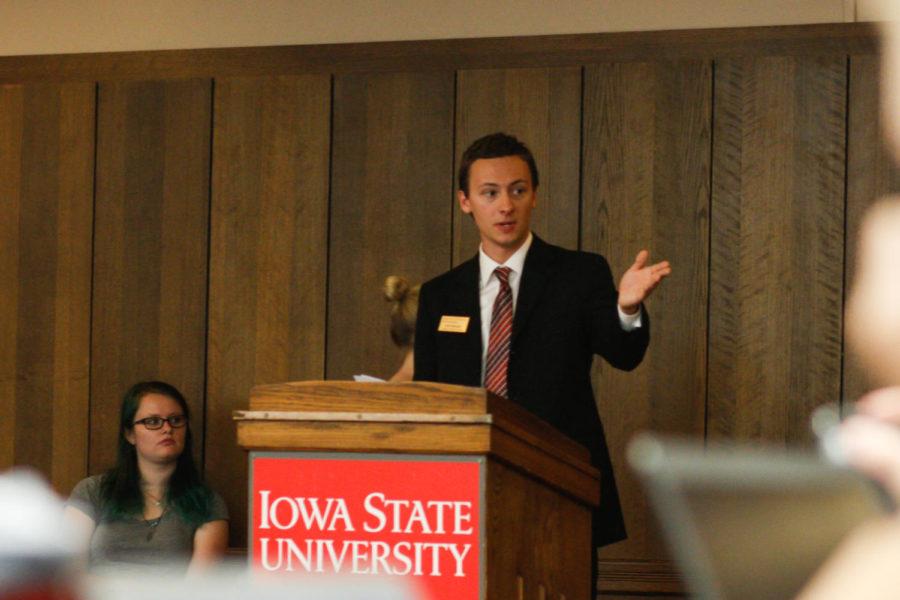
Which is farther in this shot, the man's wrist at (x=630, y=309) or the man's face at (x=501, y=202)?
the man's face at (x=501, y=202)

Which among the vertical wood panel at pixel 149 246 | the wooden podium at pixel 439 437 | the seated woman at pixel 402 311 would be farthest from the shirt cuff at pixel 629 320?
the vertical wood panel at pixel 149 246

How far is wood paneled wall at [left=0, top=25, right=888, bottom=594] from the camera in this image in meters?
5.50

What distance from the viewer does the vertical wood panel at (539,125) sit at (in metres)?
5.68

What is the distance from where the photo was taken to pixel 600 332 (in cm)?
341

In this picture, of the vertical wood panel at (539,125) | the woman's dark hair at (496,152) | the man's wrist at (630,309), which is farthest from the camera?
the vertical wood panel at (539,125)

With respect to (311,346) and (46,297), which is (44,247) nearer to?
(46,297)

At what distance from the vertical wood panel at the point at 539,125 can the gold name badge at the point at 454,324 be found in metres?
2.18

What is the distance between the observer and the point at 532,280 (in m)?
3.51

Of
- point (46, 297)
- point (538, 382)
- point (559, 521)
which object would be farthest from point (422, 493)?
point (46, 297)

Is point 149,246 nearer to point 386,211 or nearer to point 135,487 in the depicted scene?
point 386,211

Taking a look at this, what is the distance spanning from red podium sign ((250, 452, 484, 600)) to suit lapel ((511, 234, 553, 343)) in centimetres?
106

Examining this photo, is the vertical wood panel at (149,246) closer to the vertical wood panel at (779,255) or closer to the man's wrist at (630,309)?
the vertical wood panel at (779,255)

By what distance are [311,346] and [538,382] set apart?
258 centimetres

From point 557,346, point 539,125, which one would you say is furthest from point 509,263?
point 539,125
